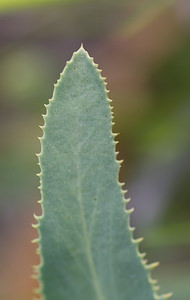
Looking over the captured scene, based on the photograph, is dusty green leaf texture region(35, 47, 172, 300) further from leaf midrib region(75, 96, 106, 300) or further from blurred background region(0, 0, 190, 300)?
blurred background region(0, 0, 190, 300)

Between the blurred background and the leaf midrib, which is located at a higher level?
the blurred background

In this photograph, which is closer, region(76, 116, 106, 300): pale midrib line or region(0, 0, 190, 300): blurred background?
region(76, 116, 106, 300): pale midrib line

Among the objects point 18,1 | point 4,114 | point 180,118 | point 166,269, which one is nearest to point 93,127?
point 18,1

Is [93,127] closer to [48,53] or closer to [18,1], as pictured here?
[18,1]

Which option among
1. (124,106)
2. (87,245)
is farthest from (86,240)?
(124,106)

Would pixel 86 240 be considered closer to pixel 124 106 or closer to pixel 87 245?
pixel 87 245

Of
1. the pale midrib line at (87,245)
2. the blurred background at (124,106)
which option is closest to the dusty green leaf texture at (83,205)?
the pale midrib line at (87,245)

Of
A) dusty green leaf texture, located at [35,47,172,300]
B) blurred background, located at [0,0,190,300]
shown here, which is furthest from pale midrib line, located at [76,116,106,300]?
blurred background, located at [0,0,190,300]
